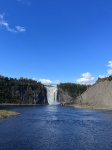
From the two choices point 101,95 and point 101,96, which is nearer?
point 101,96

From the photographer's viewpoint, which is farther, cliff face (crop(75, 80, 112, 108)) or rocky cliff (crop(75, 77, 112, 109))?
rocky cliff (crop(75, 77, 112, 109))

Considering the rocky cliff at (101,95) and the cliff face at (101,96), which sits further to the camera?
the rocky cliff at (101,95)

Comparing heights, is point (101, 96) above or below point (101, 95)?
below

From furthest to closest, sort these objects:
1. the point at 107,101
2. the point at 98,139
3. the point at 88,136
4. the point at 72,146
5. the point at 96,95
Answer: the point at 96,95, the point at 107,101, the point at 88,136, the point at 98,139, the point at 72,146

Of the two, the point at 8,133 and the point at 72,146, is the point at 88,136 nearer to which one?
the point at 72,146

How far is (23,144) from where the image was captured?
34562 mm

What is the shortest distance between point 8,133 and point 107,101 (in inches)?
3671

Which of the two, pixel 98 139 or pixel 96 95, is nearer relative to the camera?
pixel 98 139

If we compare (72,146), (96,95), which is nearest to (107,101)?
(96,95)

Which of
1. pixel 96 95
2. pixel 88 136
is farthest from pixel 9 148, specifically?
pixel 96 95

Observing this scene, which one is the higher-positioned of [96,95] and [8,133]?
[96,95]

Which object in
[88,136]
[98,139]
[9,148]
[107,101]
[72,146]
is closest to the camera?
[9,148]

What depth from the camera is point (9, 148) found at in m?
31.9

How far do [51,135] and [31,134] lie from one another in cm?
281
